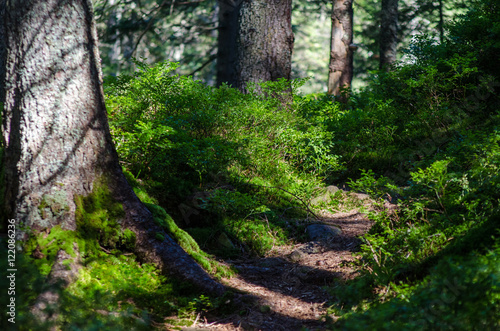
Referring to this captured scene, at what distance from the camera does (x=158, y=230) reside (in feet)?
12.8

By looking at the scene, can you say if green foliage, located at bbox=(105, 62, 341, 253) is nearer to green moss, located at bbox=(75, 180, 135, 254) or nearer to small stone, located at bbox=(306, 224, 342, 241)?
small stone, located at bbox=(306, 224, 342, 241)

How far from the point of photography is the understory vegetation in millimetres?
2611

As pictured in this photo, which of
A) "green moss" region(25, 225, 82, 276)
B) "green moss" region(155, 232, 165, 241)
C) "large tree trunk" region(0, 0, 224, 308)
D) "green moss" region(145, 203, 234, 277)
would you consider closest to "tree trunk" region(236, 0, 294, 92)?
"green moss" region(145, 203, 234, 277)

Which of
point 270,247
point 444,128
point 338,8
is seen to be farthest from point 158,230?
point 338,8

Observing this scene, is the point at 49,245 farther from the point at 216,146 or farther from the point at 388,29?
the point at 388,29

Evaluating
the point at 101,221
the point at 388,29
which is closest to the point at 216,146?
the point at 101,221

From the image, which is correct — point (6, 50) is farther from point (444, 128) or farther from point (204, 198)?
point (444, 128)

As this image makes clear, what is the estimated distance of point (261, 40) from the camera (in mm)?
8328

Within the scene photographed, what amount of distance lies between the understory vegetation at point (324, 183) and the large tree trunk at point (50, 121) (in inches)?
8.7

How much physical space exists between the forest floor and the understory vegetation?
19 centimetres

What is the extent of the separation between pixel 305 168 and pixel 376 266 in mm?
3600

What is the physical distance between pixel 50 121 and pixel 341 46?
33.3 feet

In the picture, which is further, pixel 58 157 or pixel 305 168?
pixel 305 168

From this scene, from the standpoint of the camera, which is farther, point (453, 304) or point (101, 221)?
point (101, 221)
